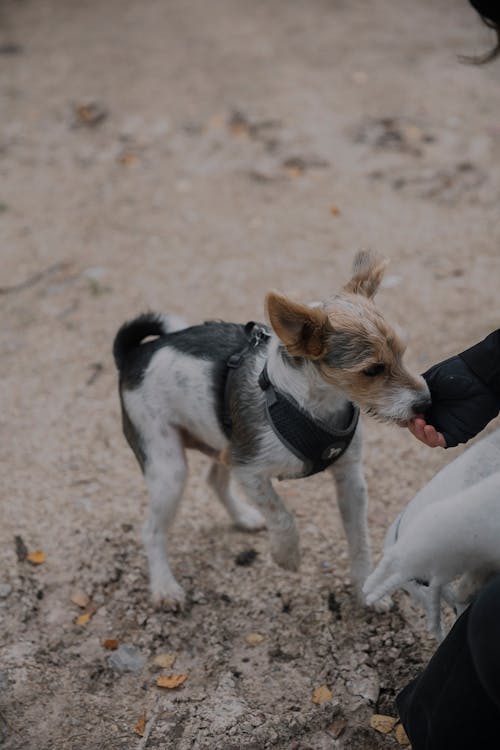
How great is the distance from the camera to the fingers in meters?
2.99

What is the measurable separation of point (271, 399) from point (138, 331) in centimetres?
87

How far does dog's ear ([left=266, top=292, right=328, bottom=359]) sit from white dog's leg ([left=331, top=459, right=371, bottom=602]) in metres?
0.64

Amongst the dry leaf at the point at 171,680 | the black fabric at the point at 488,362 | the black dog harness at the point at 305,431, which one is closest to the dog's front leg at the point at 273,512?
the black dog harness at the point at 305,431

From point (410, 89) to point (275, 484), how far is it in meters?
5.71

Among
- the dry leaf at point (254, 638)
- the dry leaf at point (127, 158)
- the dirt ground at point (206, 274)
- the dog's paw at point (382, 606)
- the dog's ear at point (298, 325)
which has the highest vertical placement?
the dog's ear at point (298, 325)

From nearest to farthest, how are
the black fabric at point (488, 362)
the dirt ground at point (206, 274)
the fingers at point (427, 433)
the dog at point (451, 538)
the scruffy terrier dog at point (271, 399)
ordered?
the dog at point (451, 538), the black fabric at point (488, 362), the fingers at point (427, 433), the scruffy terrier dog at point (271, 399), the dirt ground at point (206, 274)

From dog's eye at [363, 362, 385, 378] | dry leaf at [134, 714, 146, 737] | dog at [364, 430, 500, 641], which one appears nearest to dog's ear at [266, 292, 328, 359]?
dog's eye at [363, 362, 385, 378]

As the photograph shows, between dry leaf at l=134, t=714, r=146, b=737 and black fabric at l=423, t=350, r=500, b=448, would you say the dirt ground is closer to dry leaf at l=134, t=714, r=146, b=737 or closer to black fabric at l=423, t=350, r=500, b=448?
dry leaf at l=134, t=714, r=146, b=737

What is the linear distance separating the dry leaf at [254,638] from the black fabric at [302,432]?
89cm

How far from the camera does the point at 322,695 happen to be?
332 centimetres

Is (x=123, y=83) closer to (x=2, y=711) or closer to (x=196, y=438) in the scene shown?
(x=196, y=438)

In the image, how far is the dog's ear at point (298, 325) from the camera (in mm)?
2914

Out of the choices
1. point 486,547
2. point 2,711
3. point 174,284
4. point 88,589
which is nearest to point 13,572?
point 88,589

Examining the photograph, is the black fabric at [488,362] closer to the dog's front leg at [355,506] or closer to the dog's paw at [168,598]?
the dog's front leg at [355,506]
